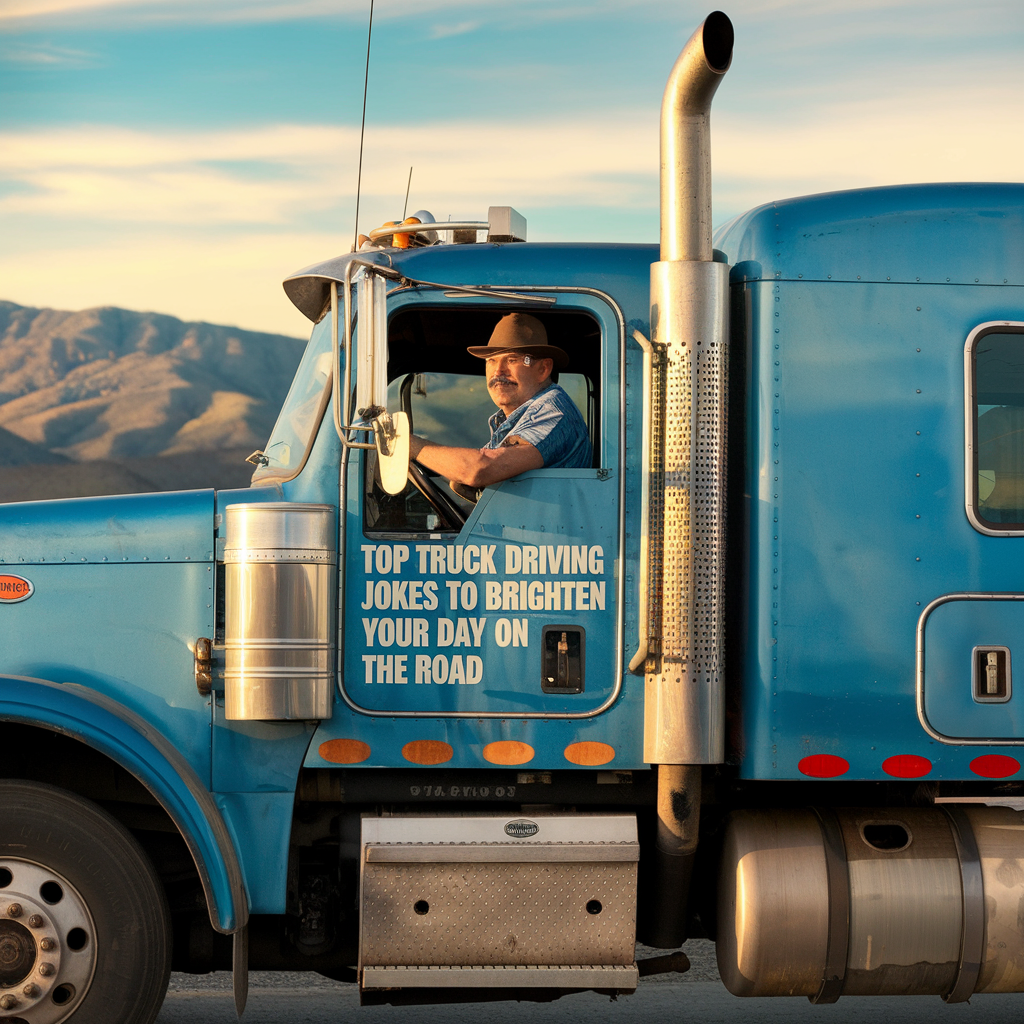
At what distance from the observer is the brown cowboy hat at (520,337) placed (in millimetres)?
3979

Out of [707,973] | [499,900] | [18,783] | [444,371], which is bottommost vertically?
[707,973]

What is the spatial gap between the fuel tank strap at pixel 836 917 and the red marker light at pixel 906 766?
0.94ft

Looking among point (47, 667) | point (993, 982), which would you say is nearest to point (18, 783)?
point (47, 667)

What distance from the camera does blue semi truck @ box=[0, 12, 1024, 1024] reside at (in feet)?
11.9

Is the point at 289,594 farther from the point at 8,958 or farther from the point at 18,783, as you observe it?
the point at 8,958

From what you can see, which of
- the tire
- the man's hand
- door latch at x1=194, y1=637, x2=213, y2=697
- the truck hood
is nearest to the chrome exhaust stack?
the man's hand

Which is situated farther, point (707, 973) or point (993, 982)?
point (707, 973)

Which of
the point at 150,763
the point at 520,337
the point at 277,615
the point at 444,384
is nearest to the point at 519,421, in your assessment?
the point at 520,337

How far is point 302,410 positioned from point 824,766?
2.05 m

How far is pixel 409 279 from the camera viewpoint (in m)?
3.81

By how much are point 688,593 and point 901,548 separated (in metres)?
0.70

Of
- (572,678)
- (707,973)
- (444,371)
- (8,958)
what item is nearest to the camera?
(8,958)

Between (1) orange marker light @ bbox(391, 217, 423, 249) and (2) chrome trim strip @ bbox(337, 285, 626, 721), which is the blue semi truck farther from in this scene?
(1) orange marker light @ bbox(391, 217, 423, 249)

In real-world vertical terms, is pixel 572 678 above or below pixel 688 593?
below
